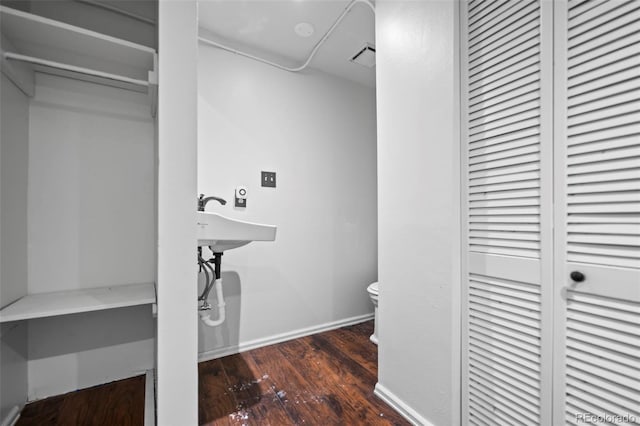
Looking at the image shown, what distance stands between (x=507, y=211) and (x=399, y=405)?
1.06 m

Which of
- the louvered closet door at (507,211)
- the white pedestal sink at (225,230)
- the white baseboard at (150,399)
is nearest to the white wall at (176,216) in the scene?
the white pedestal sink at (225,230)

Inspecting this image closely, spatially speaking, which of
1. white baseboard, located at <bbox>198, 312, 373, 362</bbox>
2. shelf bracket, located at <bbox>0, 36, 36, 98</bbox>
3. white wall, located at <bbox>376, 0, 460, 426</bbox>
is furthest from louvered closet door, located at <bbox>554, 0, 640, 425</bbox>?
shelf bracket, located at <bbox>0, 36, 36, 98</bbox>

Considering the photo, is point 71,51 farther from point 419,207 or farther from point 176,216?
point 419,207

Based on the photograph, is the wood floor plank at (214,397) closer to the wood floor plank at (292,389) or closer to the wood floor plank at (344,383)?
the wood floor plank at (292,389)

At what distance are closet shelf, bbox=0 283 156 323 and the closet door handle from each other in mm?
1545

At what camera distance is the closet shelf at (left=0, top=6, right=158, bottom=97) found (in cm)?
110

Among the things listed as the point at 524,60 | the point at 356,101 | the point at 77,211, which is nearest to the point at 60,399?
the point at 77,211

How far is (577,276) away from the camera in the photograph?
33.6 inches

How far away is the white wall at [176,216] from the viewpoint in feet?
3.16

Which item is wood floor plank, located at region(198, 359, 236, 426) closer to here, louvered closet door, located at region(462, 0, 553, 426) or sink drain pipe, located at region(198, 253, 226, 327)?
sink drain pipe, located at region(198, 253, 226, 327)

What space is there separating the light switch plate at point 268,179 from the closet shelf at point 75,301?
3.34ft

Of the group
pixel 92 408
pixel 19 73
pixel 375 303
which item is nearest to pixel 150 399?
pixel 92 408

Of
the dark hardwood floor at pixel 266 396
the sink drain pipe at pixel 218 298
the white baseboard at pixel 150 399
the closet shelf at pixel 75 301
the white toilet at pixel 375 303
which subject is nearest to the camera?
the closet shelf at pixel 75 301

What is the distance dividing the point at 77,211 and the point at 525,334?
207 centimetres
